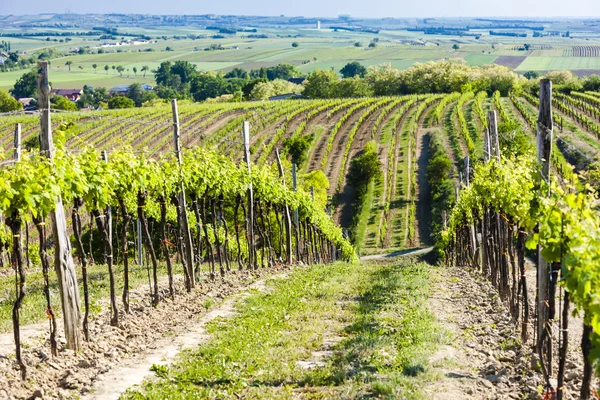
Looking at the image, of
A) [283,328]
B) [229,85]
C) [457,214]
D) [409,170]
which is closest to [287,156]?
[409,170]

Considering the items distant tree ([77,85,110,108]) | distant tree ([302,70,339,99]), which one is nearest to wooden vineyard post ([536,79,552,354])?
distant tree ([302,70,339,99])

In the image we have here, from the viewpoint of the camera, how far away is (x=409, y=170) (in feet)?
221

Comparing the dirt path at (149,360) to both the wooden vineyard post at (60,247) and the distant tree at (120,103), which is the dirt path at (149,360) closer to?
the wooden vineyard post at (60,247)

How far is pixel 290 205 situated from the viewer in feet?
97.2

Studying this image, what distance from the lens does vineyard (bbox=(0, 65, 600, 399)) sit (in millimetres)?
9828

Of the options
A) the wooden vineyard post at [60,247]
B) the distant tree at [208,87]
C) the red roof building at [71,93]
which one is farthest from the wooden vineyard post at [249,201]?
the red roof building at [71,93]

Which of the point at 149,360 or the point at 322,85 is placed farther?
the point at 322,85

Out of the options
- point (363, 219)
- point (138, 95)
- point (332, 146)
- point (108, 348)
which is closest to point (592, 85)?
point (332, 146)

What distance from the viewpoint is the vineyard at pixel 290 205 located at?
9.83 m

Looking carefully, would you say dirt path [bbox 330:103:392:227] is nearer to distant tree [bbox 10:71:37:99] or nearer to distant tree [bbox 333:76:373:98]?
distant tree [bbox 333:76:373:98]

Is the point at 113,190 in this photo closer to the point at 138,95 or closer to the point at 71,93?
the point at 138,95

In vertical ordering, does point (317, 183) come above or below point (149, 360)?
below

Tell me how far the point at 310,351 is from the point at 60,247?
404 cm

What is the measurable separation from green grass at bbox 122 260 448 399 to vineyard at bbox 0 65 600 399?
5.48 feet
